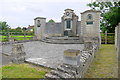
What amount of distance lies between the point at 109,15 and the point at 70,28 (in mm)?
7252

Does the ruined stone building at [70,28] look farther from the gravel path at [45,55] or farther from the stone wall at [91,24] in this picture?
the gravel path at [45,55]

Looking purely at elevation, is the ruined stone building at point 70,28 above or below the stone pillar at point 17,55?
above

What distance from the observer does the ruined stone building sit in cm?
1194

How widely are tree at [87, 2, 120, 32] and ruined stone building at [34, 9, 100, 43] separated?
6094 millimetres

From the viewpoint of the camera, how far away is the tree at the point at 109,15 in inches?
645

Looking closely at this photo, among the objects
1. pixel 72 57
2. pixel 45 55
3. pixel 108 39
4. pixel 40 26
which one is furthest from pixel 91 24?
pixel 72 57

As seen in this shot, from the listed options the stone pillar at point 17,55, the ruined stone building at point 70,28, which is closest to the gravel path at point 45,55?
the stone pillar at point 17,55

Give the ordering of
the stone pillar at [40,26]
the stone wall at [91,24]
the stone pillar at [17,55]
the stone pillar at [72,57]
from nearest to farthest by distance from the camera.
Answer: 1. the stone pillar at [72,57]
2. the stone pillar at [17,55]
3. the stone wall at [91,24]
4. the stone pillar at [40,26]

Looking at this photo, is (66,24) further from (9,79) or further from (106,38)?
(9,79)

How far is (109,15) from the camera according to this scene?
17.1m

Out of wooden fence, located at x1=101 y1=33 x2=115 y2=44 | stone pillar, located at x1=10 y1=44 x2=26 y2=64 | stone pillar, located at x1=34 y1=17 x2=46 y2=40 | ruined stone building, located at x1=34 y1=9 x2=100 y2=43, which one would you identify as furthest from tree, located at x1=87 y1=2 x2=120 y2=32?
stone pillar, located at x1=10 y1=44 x2=26 y2=64

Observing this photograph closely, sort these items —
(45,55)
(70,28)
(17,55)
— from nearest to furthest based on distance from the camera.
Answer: (17,55) → (45,55) → (70,28)

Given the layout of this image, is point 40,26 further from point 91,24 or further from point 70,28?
point 91,24

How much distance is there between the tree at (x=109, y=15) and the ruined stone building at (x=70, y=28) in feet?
20.0
